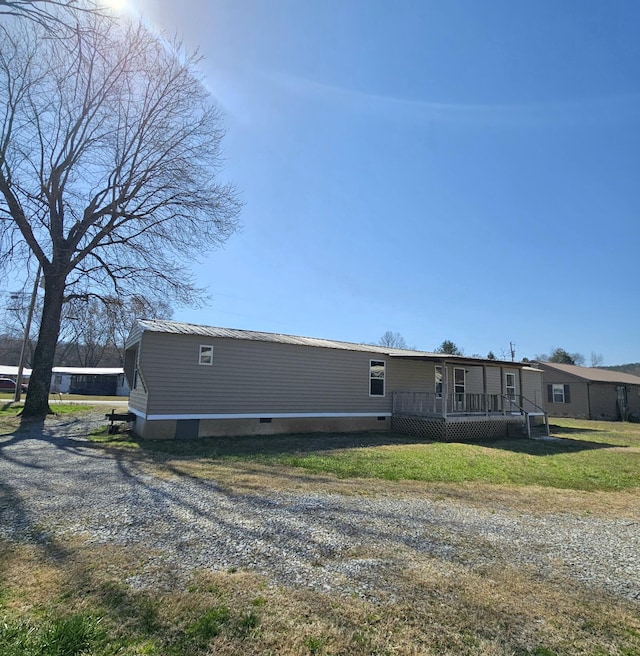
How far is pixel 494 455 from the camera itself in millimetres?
10984

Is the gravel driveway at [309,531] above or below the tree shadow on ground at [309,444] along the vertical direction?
below

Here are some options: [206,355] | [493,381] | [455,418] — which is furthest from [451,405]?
[206,355]

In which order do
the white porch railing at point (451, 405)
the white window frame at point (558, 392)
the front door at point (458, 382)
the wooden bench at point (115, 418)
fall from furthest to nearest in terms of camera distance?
1. the white window frame at point (558, 392)
2. the front door at point (458, 382)
3. the white porch railing at point (451, 405)
4. the wooden bench at point (115, 418)

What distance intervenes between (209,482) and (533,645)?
5.18 metres

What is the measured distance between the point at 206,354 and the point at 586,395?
2548cm

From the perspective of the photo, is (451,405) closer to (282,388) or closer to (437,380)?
(437,380)

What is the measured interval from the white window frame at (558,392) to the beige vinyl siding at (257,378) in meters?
17.3

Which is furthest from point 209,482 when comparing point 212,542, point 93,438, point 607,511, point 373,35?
point 373,35

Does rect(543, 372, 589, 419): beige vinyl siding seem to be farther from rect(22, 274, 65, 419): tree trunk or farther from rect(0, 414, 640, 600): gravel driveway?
rect(22, 274, 65, 419): tree trunk

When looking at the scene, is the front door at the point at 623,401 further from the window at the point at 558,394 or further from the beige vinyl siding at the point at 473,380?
the beige vinyl siding at the point at 473,380

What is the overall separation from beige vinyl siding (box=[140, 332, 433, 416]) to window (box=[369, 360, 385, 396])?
176 millimetres

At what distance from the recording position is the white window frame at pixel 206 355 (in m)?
12.0

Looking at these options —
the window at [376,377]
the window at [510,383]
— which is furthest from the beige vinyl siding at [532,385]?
the window at [376,377]

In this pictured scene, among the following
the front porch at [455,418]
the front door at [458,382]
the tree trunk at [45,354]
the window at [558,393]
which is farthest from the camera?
the window at [558,393]
